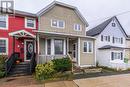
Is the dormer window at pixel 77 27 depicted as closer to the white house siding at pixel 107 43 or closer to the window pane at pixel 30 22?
the white house siding at pixel 107 43

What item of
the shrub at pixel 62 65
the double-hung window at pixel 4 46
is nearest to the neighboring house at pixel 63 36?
the shrub at pixel 62 65

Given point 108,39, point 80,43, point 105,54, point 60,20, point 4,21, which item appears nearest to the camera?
point 4,21

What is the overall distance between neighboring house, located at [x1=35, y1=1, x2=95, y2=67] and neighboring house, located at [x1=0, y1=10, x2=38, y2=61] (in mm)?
1329

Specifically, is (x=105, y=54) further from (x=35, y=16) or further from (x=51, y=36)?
(x=35, y=16)

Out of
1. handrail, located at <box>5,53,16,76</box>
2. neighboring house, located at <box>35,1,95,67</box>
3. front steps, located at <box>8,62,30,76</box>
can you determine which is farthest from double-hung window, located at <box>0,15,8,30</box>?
front steps, located at <box>8,62,30,76</box>

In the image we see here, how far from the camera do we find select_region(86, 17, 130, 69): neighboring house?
64.6 feet

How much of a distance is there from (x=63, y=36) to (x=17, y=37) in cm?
527

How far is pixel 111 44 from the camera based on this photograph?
24.2 meters

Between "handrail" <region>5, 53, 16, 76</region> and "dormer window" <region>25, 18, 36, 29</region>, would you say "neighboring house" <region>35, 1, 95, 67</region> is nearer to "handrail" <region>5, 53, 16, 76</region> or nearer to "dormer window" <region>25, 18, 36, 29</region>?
"dormer window" <region>25, 18, 36, 29</region>

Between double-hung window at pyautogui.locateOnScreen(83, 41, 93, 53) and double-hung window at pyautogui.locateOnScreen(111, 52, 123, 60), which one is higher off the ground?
double-hung window at pyautogui.locateOnScreen(83, 41, 93, 53)

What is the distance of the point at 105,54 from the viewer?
2048 centimetres

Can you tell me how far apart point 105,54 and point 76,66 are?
723 cm

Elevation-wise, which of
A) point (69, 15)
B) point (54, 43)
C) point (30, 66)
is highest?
point (69, 15)

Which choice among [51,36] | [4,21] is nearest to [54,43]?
[51,36]
